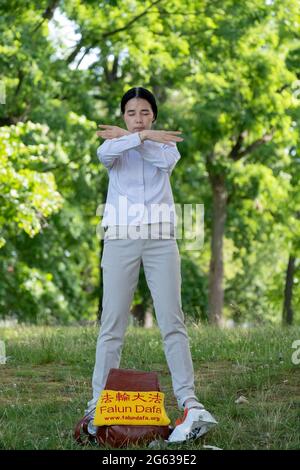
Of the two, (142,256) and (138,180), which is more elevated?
(138,180)

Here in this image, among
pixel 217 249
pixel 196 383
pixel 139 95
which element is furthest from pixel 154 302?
pixel 217 249

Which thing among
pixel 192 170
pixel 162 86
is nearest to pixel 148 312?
pixel 192 170

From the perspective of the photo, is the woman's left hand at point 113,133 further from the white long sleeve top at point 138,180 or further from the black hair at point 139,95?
the black hair at point 139,95

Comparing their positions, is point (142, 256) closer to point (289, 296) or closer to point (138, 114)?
point (138, 114)

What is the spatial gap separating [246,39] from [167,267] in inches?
603

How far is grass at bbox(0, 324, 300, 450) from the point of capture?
522 cm

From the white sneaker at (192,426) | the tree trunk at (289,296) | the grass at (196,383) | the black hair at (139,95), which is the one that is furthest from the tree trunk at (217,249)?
the white sneaker at (192,426)

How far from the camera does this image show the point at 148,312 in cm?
2586

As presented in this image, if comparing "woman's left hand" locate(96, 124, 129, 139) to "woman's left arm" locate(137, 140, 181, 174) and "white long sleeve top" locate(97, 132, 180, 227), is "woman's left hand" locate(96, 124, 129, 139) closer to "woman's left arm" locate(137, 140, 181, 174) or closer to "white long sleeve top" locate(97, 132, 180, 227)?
"white long sleeve top" locate(97, 132, 180, 227)

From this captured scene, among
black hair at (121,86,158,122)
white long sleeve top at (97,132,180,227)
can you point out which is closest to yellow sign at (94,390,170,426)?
white long sleeve top at (97,132,180,227)

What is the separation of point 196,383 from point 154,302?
1.82m

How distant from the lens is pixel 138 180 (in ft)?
17.0

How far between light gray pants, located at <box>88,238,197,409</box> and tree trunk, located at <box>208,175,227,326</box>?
647 inches

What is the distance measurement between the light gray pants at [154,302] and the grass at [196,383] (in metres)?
0.41
